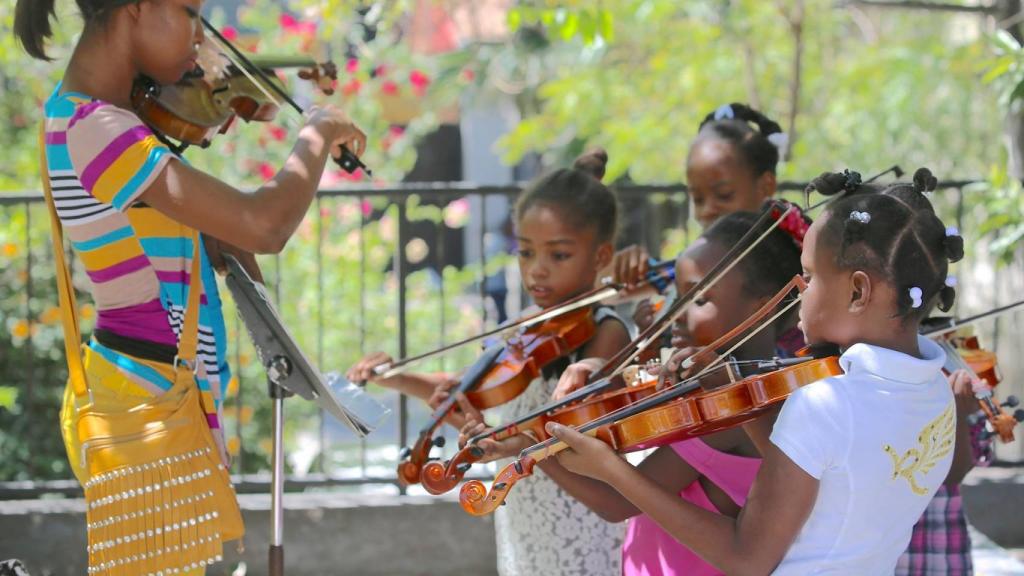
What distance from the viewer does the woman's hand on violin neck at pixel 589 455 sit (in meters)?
1.94

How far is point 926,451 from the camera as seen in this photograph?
190 centimetres

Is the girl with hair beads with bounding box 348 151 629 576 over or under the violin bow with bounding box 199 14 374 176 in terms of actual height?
under

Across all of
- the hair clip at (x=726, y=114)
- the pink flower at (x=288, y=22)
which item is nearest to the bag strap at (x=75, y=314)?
the hair clip at (x=726, y=114)

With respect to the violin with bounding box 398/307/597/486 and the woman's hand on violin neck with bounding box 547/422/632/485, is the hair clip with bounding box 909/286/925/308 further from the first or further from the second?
the violin with bounding box 398/307/597/486

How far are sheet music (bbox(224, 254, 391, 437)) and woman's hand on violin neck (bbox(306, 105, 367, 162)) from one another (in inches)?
12.5

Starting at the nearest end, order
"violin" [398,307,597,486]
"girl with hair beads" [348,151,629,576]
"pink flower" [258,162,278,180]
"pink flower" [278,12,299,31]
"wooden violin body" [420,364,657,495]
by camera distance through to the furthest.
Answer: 1. "wooden violin body" [420,364,657,495]
2. "violin" [398,307,597,486]
3. "girl with hair beads" [348,151,629,576]
4. "pink flower" [258,162,278,180]
5. "pink flower" [278,12,299,31]

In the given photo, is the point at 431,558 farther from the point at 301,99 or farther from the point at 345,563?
the point at 301,99

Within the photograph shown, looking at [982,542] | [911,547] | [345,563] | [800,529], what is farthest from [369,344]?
[800,529]

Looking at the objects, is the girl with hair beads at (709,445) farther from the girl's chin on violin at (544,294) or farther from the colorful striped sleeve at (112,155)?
the colorful striped sleeve at (112,155)

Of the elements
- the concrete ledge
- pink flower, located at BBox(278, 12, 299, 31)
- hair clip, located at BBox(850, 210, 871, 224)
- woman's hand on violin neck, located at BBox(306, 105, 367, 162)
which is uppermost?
pink flower, located at BBox(278, 12, 299, 31)

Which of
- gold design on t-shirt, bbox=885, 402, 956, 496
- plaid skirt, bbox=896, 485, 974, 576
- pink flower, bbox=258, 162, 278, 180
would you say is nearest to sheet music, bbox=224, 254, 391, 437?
gold design on t-shirt, bbox=885, 402, 956, 496

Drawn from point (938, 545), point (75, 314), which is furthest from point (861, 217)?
point (75, 314)

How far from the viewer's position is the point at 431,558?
179 inches

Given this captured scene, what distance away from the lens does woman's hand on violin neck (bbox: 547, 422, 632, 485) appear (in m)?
Answer: 1.94
